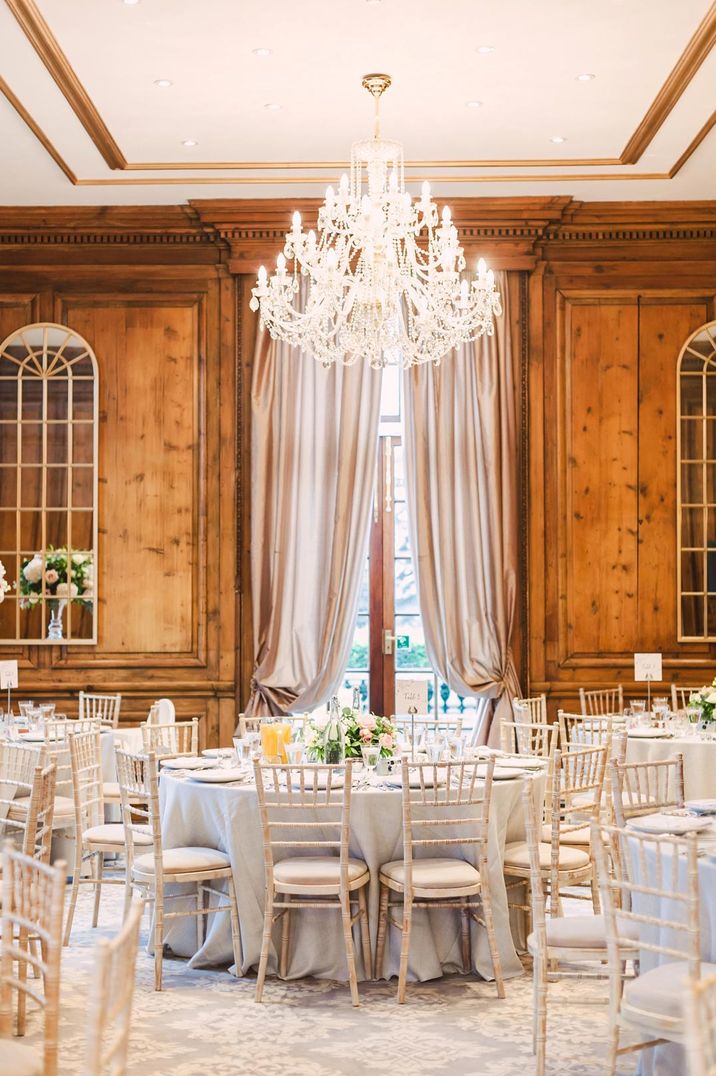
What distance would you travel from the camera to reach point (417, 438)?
352 inches

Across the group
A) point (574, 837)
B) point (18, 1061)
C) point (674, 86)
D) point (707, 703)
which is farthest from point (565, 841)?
point (674, 86)

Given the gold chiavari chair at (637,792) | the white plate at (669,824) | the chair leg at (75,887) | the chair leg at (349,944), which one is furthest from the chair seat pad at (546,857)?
the chair leg at (75,887)

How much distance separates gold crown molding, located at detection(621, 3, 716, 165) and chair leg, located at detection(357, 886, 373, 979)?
4424 millimetres

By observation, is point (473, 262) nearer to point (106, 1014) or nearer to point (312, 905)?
point (312, 905)

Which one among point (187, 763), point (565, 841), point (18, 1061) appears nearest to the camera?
point (18, 1061)

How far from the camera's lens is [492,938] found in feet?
17.7

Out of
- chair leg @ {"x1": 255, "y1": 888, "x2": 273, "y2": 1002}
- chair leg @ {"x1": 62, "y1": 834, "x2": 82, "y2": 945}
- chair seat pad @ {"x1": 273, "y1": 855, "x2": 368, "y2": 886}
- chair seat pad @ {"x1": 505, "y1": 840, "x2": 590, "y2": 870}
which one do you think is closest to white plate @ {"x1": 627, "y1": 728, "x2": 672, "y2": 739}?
chair seat pad @ {"x1": 505, "y1": 840, "x2": 590, "y2": 870}

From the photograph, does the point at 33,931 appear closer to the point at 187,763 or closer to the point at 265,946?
the point at 265,946

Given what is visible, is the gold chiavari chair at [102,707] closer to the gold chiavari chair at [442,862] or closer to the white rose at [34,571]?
the white rose at [34,571]

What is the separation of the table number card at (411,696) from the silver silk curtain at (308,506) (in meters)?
1.84

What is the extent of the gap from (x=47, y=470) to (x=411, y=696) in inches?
139

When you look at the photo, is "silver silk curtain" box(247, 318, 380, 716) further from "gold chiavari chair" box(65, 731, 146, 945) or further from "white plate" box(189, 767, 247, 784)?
"white plate" box(189, 767, 247, 784)

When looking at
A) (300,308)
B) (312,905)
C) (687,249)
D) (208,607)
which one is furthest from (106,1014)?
(687,249)

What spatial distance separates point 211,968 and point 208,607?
11.6ft
